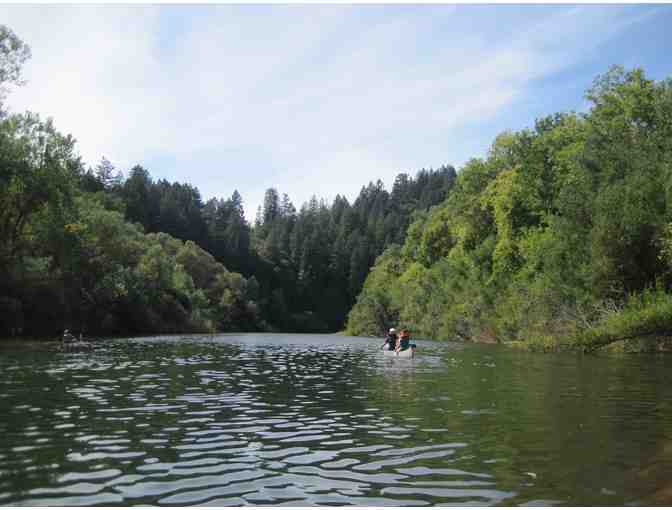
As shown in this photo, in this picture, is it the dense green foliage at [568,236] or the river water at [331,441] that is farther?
the dense green foliage at [568,236]

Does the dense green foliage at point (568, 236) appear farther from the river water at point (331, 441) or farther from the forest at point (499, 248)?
the river water at point (331, 441)

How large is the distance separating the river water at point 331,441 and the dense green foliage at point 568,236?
22302 mm

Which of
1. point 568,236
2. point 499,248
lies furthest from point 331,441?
point 499,248

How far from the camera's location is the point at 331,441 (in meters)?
13.3

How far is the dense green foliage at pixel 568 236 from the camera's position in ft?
149

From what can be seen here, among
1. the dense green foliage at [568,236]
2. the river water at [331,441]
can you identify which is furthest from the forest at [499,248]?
the river water at [331,441]

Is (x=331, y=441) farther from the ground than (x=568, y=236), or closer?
closer

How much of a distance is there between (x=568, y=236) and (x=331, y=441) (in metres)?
43.6

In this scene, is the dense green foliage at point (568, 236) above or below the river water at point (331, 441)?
above

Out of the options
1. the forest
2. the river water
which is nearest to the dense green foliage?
the forest

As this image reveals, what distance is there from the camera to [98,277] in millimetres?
73812

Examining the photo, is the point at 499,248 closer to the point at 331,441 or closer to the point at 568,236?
the point at 568,236

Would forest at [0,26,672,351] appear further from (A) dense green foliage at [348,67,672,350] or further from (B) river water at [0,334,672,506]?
(B) river water at [0,334,672,506]

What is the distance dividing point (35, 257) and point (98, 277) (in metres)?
10.9
